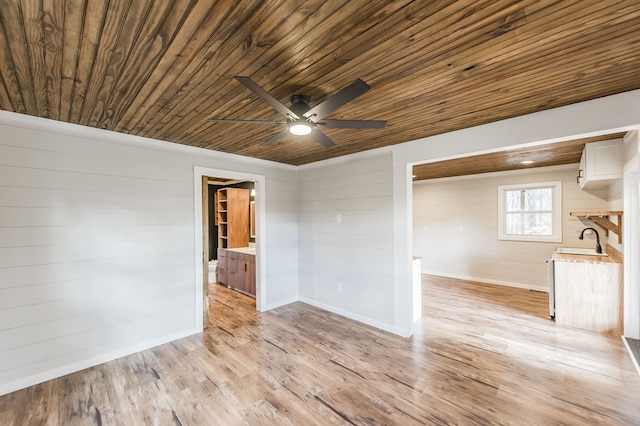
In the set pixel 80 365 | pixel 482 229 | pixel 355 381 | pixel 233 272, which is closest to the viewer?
pixel 355 381

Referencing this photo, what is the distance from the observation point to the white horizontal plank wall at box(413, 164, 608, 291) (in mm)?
4926

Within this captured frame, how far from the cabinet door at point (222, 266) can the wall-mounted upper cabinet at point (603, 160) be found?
6.02m

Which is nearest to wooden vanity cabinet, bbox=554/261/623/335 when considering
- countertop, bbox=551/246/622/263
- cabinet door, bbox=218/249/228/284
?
countertop, bbox=551/246/622/263

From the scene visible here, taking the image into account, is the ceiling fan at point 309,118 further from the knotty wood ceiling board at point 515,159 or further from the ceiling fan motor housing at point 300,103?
the knotty wood ceiling board at point 515,159

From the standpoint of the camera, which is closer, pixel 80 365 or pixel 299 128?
pixel 299 128

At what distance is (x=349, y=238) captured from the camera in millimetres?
4039

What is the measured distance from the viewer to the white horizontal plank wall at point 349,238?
11.9 ft

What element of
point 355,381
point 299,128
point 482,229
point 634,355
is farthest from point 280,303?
point 482,229

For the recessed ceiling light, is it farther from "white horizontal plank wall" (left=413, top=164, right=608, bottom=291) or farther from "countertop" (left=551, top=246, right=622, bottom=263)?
"white horizontal plank wall" (left=413, top=164, right=608, bottom=291)

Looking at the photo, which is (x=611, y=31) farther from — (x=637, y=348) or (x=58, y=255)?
(x=58, y=255)

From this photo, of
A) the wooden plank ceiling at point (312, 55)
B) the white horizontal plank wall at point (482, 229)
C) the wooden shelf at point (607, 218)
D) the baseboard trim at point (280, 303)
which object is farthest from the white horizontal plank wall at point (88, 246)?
the white horizontal plank wall at point (482, 229)

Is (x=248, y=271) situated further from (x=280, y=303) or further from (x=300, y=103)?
(x=300, y=103)

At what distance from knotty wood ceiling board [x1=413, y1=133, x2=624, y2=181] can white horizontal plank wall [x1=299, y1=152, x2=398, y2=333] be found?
4.29ft

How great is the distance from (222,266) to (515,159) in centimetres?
585
